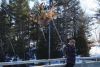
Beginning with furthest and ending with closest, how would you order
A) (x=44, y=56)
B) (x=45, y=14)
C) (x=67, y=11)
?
(x=67, y=11) → (x=44, y=56) → (x=45, y=14)

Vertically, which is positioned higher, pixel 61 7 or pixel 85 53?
pixel 61 7

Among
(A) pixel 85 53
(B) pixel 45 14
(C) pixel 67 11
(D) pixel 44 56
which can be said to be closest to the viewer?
(B) pixel 45 14

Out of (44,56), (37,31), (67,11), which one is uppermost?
(67,11)

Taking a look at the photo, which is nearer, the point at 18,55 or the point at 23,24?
the point at 18,55

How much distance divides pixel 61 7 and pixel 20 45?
476 inches

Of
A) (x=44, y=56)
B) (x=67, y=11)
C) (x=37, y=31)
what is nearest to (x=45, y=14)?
(x=44, y=56)

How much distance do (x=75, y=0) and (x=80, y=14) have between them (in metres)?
2.34

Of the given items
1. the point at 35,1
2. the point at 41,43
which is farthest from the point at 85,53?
the point at 35,1

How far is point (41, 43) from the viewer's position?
43.8 metres

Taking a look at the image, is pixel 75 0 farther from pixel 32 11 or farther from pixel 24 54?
pixel 24 54

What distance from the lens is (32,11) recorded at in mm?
47188

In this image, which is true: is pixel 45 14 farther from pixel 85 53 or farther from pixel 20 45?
pixel 85 53

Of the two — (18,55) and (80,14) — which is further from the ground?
(80,14)

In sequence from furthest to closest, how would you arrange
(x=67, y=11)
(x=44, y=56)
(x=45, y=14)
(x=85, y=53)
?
1. (x=67, y=11)
2. (x=85, y=53)
3. (x=44, y=56)
4. (x=45, y=14)
